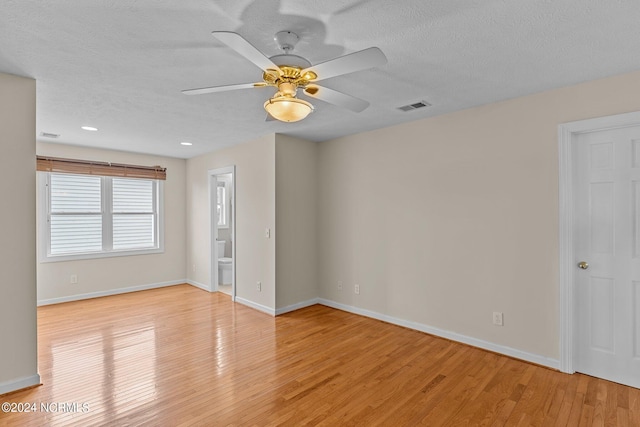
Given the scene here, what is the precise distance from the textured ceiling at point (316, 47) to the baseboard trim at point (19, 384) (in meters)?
2.41

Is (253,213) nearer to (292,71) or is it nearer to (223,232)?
(223,232)

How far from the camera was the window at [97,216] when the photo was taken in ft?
16.1

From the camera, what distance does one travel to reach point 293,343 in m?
3.44

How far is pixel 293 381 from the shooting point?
266cm

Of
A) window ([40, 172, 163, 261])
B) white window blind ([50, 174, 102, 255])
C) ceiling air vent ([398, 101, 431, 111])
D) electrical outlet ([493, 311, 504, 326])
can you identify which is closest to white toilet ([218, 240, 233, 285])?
window ([40, 172, 163, 261])

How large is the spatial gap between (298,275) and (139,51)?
3342 millimetres

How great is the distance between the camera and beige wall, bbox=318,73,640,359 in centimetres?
289

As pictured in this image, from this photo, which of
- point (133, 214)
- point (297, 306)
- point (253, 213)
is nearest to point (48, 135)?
point (133, 214)

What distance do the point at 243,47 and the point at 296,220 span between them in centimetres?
327

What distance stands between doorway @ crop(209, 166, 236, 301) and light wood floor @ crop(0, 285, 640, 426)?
1655 mm

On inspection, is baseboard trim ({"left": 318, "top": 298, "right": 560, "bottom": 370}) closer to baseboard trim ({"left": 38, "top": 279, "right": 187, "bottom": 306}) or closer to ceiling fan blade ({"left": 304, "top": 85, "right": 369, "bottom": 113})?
ceiling fan blade ({"left": 304, "top": 85, "right": 369, "bottom": 113})

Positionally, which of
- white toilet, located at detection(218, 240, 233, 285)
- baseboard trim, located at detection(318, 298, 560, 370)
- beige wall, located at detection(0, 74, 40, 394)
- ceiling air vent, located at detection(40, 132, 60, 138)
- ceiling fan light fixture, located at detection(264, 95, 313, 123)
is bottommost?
baseboard trim, located at detection(318, 298, 560, 370)

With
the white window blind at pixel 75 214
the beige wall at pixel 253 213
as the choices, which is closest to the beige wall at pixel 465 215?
the beige wall at pixel 253 213

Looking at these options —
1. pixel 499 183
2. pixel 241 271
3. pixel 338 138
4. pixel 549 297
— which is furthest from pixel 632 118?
pixel 241 271
